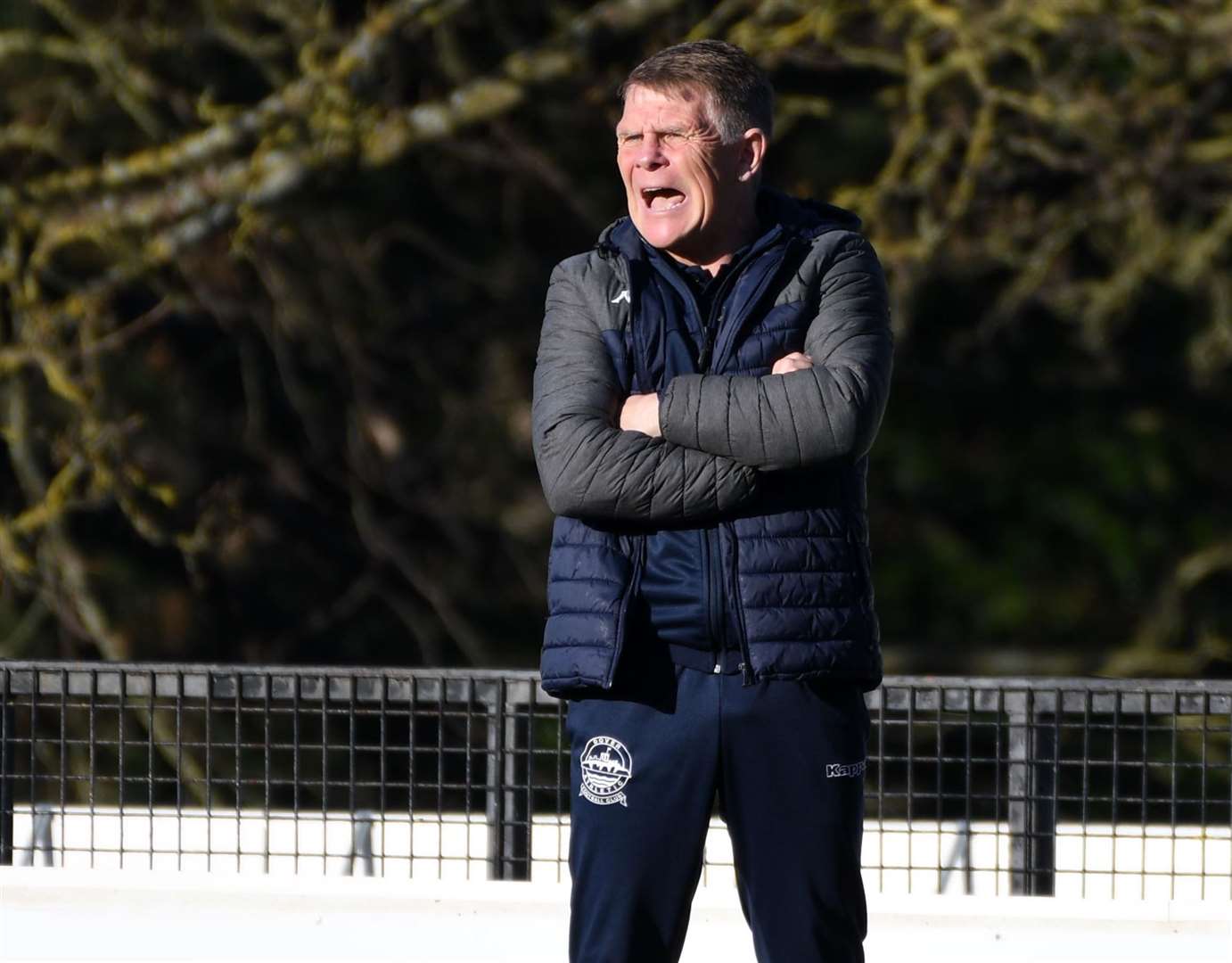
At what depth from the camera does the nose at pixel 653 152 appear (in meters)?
2.25

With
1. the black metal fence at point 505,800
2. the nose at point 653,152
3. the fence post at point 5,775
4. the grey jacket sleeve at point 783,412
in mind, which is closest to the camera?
the grey jacket sleeve at point 783,412

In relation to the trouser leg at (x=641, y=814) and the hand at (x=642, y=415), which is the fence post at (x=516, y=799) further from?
the hand at (x=642, y=415)

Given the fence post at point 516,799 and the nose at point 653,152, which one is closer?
the nose at point 653,152

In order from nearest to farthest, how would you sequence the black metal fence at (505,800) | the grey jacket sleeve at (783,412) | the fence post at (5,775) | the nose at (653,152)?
the grey jacket sleeve at (783,412) → the nose at (653,152) → the black metal fence at (505,800) → the fence post at (5,775)

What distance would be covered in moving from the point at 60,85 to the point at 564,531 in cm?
498

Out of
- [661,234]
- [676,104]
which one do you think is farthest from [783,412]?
[676,104]

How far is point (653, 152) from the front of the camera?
2252 millimetres

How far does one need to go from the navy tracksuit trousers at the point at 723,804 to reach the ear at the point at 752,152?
59 cm

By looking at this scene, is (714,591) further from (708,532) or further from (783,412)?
(783,412)

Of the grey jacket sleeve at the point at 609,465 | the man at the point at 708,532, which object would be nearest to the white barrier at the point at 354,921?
the man at the point at 708,532

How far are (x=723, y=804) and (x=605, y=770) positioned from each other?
0.15 meters

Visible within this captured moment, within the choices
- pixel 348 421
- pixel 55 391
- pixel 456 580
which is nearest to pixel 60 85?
pixel 55 391

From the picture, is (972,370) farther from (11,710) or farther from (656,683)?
(656,683)

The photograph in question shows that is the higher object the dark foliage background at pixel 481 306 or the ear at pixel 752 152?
the dark foliage background at pixel 481 306
